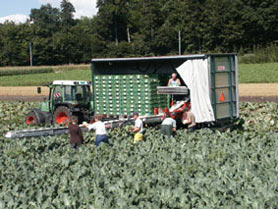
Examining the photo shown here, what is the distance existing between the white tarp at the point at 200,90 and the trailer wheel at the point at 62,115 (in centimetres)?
482

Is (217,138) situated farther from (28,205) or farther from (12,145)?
(28,205)

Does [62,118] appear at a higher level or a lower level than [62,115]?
lower

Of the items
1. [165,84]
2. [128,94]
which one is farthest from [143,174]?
[165,84]

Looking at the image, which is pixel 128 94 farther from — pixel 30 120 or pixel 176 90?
pixel 30 120

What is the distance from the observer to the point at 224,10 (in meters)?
87.4

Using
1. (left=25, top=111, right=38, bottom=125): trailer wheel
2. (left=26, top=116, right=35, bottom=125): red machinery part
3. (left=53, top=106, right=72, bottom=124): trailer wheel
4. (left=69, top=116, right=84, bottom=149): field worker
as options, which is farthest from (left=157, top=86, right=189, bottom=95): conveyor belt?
(left=26, top=116, right=35, bottom=125): red machinery part

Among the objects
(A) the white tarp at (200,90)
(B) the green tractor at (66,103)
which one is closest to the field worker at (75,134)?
(A) the white tarp at (200,90)

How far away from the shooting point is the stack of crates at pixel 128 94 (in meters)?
18.0

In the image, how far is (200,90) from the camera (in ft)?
53.0

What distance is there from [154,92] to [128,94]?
109 centimetres

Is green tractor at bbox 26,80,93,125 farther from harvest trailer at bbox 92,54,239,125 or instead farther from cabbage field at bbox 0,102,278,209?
cabbage field at bbox 0,102,278,209

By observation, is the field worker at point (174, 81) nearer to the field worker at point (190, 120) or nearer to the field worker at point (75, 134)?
the field worker at point (190, 120)

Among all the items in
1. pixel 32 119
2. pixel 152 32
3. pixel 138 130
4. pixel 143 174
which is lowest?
pixel 143 174

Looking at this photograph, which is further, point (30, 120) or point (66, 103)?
point (30, 120)
